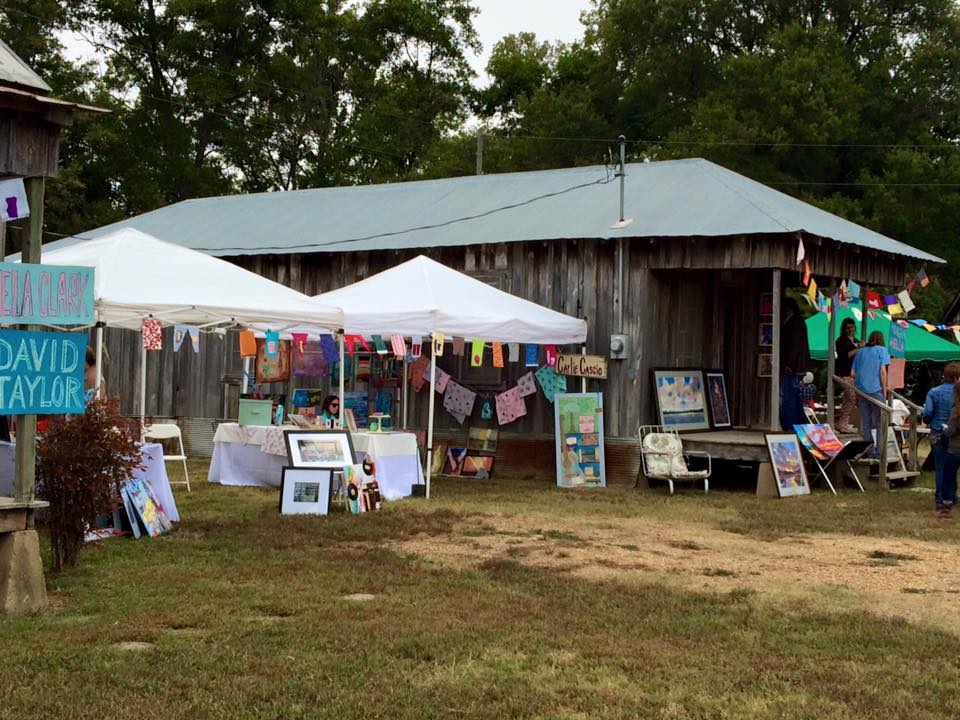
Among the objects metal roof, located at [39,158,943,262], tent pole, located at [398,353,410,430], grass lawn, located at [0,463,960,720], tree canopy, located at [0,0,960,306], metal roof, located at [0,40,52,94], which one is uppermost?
tree canopy, located at [0,0,960,306]

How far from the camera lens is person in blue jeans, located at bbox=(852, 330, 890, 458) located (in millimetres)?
16047

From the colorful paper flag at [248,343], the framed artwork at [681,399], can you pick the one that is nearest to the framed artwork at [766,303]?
the framed artwork at [681,399]

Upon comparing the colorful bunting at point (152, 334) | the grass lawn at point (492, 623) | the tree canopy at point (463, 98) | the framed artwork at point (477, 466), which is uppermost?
the tree canopy at point (463, 98)

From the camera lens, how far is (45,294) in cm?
737

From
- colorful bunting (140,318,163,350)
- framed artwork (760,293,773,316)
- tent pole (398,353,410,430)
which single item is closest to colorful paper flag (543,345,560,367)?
tent pole (398,353,410,430)

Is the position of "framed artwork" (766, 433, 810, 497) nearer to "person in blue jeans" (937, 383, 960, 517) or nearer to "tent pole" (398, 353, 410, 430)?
"person in blue jeans" (937, 383, 960, 517)

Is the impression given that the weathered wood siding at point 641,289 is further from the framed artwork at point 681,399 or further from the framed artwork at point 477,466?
the framed artwork at point 477,466

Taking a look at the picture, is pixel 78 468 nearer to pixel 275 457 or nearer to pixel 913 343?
pixel 275 457

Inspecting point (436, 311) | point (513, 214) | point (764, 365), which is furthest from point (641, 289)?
point (436, 311)

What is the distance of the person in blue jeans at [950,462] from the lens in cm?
1234

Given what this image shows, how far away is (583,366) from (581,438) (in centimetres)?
94

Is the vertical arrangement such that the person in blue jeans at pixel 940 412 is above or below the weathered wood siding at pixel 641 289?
below

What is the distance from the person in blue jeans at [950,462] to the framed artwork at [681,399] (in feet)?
13.1

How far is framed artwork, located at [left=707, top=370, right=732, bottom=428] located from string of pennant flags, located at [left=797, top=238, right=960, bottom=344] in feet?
5.65
